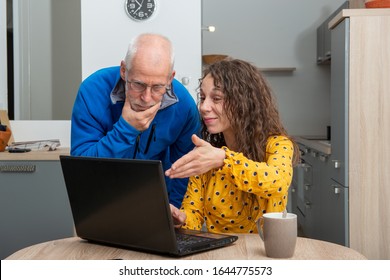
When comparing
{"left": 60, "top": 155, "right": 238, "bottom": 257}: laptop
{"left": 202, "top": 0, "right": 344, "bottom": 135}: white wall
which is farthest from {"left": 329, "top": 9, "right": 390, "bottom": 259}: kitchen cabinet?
{"left": 202, "top": 0, "right": 344, "bottom": 135}: white wall

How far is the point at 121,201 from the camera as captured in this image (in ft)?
4.44

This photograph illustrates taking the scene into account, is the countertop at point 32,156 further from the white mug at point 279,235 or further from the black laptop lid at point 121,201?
the white mug at point 279,235

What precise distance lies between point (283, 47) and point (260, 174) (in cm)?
471

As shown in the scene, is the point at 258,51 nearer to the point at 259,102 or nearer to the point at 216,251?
the point at 259,102

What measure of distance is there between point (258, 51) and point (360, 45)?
3.01m

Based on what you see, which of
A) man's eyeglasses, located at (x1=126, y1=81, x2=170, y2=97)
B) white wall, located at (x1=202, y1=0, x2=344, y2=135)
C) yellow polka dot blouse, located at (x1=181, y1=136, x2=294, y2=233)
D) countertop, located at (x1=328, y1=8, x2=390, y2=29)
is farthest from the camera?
white wall, located at (x1=202, y1=0, x2=344, y2=135)

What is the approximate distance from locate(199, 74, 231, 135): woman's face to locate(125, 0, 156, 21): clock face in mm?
2194

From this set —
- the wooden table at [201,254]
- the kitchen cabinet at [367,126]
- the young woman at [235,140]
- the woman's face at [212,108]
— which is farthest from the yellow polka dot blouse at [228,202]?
the kitchen cabinet at [367,126]

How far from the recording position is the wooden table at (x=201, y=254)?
136 centimetres

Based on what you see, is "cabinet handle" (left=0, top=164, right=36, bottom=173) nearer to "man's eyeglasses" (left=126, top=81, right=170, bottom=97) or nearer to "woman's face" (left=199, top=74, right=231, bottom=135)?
"man's eyeglasses" (left=126, top=81, right=170, bottom=97)

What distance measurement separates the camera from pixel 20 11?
420cm

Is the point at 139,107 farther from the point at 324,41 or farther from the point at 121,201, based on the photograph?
the point at 324,41

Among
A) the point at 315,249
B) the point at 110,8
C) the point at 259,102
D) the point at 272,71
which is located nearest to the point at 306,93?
the point at 272,71

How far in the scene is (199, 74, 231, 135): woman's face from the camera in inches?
69.9
